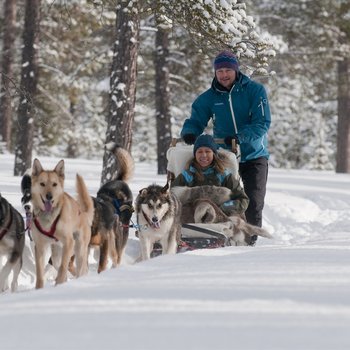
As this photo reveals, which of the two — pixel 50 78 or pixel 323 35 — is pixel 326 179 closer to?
pixel 323 35

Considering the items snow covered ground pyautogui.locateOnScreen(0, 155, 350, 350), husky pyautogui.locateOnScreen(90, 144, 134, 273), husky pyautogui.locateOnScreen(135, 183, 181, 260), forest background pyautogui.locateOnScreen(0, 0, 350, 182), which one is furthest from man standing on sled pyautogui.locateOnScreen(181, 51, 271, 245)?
snow covered ground pyautogui.locateOnScreen(0, 155, 350, 350)

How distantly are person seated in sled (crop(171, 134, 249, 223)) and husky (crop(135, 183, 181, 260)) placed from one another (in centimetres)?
42

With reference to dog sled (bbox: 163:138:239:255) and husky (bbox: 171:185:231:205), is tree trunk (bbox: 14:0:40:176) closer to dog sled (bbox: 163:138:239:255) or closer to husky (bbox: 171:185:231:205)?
dog sled (bbox: 163:138:239:255)

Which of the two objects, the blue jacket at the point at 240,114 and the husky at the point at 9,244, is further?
the blue jacket at the point at 240,114

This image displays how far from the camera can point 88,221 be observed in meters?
6.87

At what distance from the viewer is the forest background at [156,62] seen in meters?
10.3

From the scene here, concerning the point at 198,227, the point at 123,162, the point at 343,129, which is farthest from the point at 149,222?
the point at 343,129

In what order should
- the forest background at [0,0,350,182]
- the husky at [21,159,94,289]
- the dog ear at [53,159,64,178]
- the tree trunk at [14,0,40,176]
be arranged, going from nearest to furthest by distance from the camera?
the husky at [21,159,94,289] < the dog ear at [53,159,64,178] < the forest background at [0,0,350,182] < the tree trunk at [14,0,40,176]

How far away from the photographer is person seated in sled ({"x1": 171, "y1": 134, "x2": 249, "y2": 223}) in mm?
8203

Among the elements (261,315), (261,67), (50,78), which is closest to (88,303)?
(261,315)

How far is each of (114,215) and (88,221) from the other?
2.88 ft

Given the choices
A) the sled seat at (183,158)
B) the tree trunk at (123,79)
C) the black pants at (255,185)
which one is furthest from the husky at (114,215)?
the tree trunk at (123,79)

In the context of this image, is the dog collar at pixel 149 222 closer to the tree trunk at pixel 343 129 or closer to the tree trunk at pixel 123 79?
the tree trunk at pixel 123 79

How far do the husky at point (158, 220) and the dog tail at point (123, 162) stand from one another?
2.26 ft
